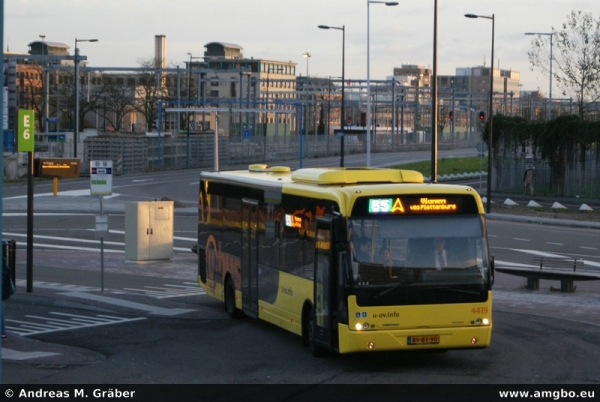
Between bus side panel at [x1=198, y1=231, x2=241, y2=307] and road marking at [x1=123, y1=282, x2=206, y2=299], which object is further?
road marking at [x1=123, y1=282, x2=206, y2=299]

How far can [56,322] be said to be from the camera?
16.4 meters

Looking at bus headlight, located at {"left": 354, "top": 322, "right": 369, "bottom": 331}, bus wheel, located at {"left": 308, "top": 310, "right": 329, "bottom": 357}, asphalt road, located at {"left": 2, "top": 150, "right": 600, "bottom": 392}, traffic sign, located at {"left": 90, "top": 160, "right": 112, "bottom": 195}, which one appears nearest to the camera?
asphalt road, located at {"left": 2, "top": 150, "right": 600, "bottom": 392}

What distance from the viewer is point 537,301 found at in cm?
1956

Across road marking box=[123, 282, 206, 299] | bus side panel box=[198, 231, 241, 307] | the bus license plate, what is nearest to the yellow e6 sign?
bus side panel box=[198, 231, 241, 307]

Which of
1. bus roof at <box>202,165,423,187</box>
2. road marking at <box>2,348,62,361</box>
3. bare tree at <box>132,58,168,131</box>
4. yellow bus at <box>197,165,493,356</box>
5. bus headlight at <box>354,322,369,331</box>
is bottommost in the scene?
road marking at <box>2,348,62,361</box>

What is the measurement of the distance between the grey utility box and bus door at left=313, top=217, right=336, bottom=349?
47.2 feet

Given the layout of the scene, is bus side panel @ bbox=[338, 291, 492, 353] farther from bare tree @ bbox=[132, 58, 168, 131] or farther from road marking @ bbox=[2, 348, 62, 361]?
bare tree @ bbox=[132, 58, 168, 131]

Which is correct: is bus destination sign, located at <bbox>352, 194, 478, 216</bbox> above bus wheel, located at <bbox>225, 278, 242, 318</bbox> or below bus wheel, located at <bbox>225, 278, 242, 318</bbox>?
above

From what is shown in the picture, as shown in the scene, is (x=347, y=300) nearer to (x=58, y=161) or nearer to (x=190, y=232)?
(x=58, y=161)

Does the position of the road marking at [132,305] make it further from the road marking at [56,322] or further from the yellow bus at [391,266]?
the yellow bus at [391,266]

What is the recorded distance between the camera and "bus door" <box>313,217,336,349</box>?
12297 millimetres

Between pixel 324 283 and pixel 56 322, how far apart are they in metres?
6.05

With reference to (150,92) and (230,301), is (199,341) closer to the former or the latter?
(230,301)
